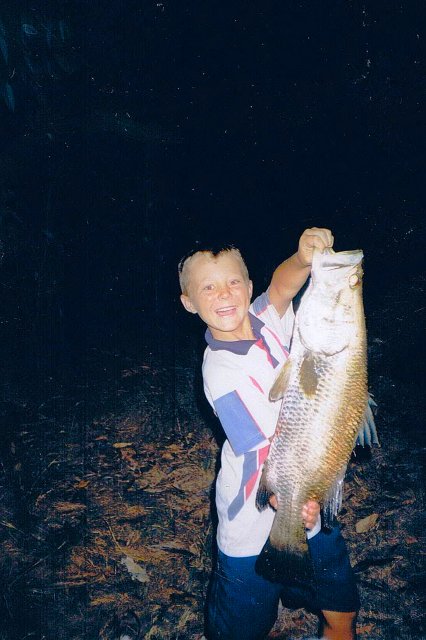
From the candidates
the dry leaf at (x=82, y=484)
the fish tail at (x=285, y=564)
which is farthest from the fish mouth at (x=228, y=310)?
the dry leaf at (x=82, y=484)

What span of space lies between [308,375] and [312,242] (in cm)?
68

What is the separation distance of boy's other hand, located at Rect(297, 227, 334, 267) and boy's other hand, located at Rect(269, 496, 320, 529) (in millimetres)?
1257

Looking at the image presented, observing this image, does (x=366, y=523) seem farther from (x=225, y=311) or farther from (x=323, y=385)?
(x=225, y=311)

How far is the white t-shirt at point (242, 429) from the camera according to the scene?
213 cm

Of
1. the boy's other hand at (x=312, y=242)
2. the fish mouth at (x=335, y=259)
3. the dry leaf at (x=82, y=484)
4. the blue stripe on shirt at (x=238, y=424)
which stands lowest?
the dry leaf at (x=82, y=484)

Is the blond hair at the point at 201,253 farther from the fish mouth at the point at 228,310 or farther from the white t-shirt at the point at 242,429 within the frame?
the white t-shirt at the point at 242,429

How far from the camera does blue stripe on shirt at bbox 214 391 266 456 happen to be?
2.11m

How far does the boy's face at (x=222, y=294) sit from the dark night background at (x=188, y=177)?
3527 mm

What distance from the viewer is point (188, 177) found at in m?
12.6

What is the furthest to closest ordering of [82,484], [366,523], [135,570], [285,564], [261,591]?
[82,484] → [366,523] → [135,570] → [261,591] → [285,564]

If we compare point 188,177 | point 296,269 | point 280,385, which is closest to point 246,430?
point 280,385

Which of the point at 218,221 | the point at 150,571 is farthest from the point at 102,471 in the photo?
the point at 218,221

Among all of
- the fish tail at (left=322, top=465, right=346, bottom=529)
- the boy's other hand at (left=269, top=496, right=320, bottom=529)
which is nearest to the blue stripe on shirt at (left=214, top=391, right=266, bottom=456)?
the boy's other hand at (left=269, top=496, right=320, bottom=529)

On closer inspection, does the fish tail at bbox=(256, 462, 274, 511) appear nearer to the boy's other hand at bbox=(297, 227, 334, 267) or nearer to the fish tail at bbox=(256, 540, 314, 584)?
the fish tail at bbox=(256, 540, 314, 584)
